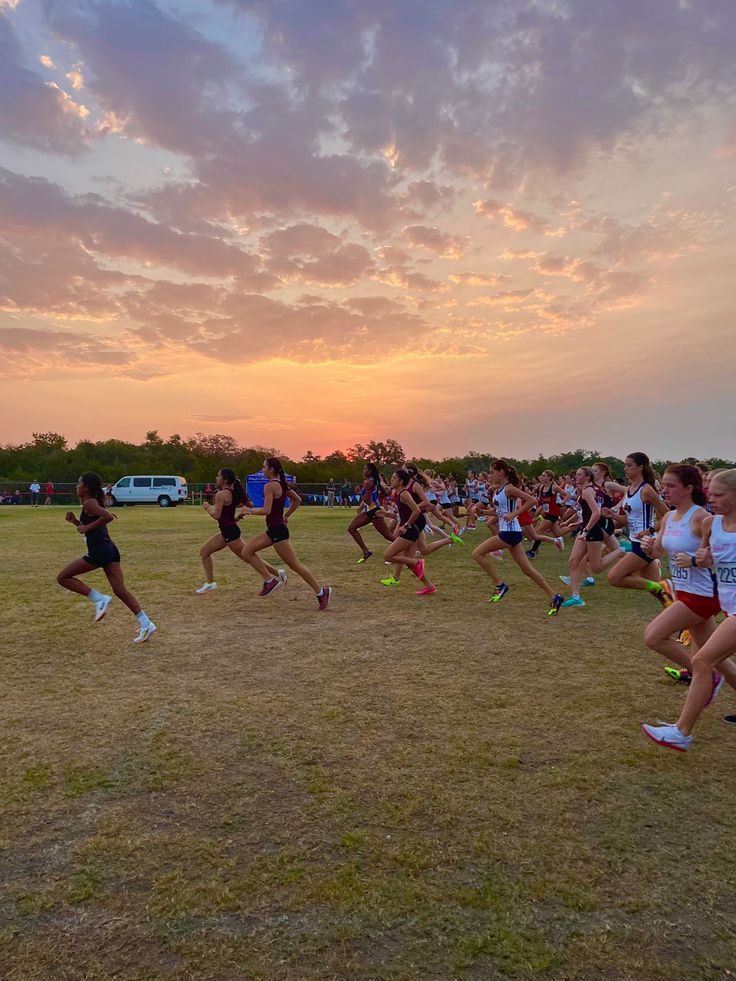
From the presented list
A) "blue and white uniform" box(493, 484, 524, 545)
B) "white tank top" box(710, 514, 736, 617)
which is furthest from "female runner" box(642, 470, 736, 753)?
"blue and white uniform" box(493, 484, 524, 545)

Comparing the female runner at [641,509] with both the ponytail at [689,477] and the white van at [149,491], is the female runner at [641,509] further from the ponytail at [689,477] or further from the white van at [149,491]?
the white van at [149,491]

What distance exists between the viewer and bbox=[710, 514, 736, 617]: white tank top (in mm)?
3945

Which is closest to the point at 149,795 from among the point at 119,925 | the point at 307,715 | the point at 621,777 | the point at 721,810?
the point at 119,925

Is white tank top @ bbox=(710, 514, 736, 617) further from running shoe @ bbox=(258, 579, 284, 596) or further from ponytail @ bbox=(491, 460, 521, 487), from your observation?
running shoe @ bbox=(258, 579, 284, 596)

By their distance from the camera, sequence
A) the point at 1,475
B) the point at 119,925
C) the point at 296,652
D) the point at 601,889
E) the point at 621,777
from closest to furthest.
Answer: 1. the point at 119,925
2. the point at 601,889
3. the point at 621,777
4. the point at 296,652
5. the point at 1,475

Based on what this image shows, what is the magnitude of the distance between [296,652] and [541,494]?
10.8 m

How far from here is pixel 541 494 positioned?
51.8 feet

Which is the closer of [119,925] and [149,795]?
[119,925]

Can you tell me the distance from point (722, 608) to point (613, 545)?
7.10m

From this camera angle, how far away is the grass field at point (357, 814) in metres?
2.43

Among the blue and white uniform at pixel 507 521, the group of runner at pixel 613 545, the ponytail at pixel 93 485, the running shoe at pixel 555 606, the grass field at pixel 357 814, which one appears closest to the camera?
the grass field at pixel 357 814

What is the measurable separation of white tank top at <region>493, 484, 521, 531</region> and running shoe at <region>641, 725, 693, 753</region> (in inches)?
182

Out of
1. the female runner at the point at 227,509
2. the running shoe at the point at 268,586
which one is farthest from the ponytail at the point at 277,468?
the running shoe at the point at 268,586

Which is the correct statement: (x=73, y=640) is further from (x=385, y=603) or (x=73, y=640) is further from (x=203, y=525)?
(x=203, y=525)
